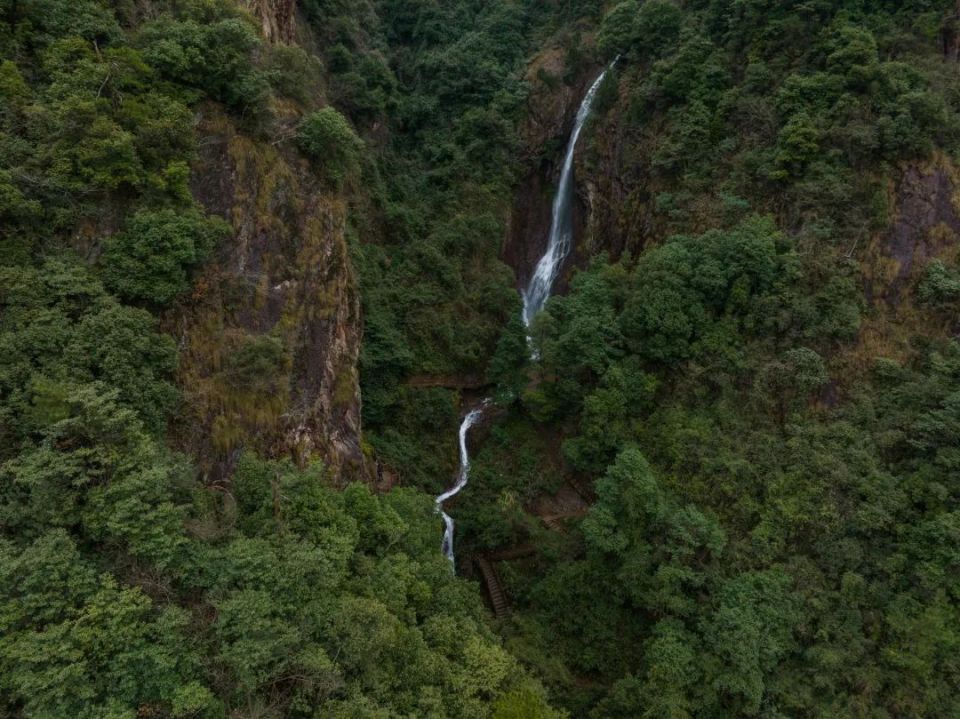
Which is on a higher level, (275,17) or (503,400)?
(275,17)

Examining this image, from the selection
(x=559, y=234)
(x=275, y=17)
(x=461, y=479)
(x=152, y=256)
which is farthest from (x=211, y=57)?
(x=559, y=234)

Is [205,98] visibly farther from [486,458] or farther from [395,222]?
[486,458]

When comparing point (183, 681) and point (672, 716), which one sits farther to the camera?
point (672, 716)

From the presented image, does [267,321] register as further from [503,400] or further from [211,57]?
[503,400]

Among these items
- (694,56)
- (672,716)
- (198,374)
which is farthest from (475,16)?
(672,716)

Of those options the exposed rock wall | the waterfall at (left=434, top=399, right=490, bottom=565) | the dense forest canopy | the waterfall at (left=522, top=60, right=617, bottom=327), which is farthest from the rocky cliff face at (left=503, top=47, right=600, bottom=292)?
the exposed rock wall
